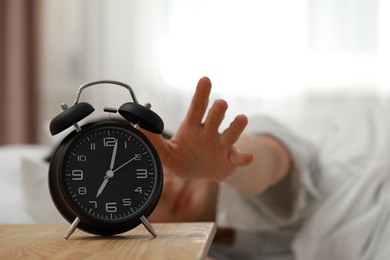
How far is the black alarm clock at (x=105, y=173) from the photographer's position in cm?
87

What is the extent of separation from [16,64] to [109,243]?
7.74ft

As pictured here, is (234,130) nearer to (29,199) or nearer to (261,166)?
(261,166)

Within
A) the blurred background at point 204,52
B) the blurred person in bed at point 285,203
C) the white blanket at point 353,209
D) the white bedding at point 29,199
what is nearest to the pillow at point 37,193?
the white bedding at point 29,199

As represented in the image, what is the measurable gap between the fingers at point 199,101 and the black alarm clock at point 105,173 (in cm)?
12

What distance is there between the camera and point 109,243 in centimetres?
83

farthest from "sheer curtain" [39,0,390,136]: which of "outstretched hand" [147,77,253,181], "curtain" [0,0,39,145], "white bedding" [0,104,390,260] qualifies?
"outstretched hand" [147,77,253,181]

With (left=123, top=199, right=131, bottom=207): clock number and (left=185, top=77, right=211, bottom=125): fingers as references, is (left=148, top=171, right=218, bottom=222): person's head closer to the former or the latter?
(left=185, top=77, right=211, bottom=125): fingers

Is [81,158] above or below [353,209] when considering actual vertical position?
above

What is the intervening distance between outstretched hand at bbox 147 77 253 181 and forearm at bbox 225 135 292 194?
0.90 ft

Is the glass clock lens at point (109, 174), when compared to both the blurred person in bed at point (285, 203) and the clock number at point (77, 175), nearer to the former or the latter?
the clock number at point (77, 175)

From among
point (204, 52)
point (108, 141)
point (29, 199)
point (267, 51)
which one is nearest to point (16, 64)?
point (204, 52)

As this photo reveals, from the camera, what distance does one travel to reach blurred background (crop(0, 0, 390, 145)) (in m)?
2.89

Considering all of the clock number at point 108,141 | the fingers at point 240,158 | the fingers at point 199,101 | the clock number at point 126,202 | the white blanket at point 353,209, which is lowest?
the white blanket at point 353,209

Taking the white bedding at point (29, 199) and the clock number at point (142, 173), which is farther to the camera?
the white bedding at point (29, 199)
